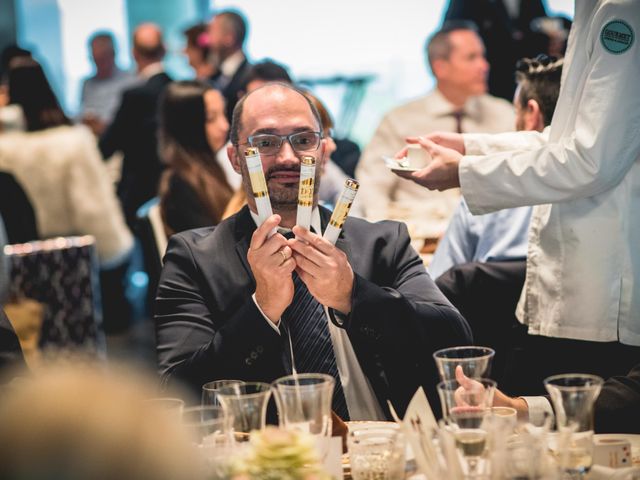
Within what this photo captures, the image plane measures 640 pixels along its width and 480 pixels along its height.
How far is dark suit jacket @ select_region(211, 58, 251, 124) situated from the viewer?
574cm

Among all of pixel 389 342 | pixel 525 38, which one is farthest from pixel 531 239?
pixel 525 38

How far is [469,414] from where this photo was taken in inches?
68.1

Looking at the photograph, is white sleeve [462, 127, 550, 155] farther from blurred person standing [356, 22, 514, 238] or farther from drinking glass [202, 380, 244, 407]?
blurred person standing [356, 22, 514, 238]

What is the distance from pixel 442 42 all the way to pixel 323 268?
381 cm

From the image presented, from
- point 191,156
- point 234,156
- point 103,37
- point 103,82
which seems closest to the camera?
point 234,156

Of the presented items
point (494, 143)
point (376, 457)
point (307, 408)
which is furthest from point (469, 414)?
point (494, 143)

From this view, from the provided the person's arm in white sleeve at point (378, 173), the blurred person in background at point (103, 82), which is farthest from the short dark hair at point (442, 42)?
the blurred person in background at point (103, 82)

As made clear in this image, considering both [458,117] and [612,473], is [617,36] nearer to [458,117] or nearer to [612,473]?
[612,473]

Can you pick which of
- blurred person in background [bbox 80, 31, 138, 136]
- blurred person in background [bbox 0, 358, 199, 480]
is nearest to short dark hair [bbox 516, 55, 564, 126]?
blurred person in background [bbox 0, 358, 199, 480]

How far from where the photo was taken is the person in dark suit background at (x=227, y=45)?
23.2 ft

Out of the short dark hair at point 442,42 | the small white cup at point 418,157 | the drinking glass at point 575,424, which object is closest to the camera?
the drinking glass at point 575,424

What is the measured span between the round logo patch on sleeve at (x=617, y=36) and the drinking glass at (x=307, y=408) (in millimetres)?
1333

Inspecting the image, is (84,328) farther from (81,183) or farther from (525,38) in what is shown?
(525,38)

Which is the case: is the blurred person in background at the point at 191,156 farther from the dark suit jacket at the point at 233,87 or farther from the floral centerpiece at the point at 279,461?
the floral centerpiece at the point at 279,461
